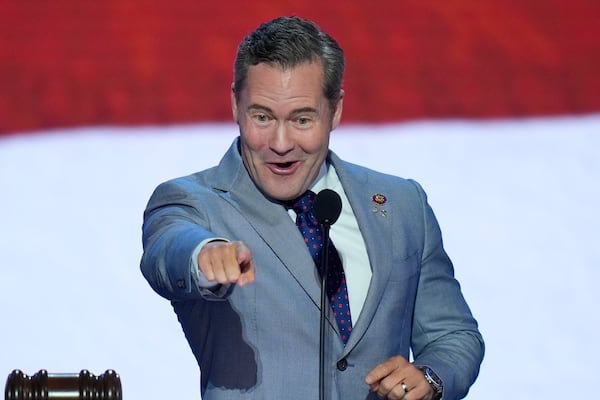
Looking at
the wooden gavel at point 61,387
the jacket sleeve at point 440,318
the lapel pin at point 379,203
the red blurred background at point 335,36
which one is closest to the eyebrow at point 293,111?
the lapel pin at point 379,203

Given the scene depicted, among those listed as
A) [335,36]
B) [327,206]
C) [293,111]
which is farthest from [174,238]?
[335,36]

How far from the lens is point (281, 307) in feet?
7.46

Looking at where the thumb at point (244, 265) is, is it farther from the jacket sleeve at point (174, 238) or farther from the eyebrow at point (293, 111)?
the eyebrow at point (293, 111)

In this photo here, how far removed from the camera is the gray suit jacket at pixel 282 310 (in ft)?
7.38

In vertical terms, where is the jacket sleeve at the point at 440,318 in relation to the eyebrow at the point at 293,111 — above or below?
below

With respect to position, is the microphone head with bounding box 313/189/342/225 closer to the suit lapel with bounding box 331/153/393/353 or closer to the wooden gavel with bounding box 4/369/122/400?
the suit lapel with bounding box 331/153/393/353

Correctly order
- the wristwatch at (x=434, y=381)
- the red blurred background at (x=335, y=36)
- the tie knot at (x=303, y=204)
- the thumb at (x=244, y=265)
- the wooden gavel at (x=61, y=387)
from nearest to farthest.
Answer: the wooden gavel at (x=61, y=387) < the thumb at (x=244, y=265) < the wristwatch at (x=434, y=381) < the tie knot at (x=303, y=204) < the red blurred background at (x=335, y=36)

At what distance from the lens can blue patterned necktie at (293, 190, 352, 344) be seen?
2.32 m

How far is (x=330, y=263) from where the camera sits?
7.76ft

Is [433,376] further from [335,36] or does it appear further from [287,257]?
[335,36]

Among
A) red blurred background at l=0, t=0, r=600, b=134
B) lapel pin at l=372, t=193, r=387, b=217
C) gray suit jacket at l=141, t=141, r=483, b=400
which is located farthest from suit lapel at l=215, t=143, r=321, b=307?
red blurred background at l=0, t=0, r=600, b=134

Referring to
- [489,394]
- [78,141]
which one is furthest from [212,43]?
[489,394]

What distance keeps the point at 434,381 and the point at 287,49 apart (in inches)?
26.2

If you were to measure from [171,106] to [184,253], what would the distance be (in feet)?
5.03
